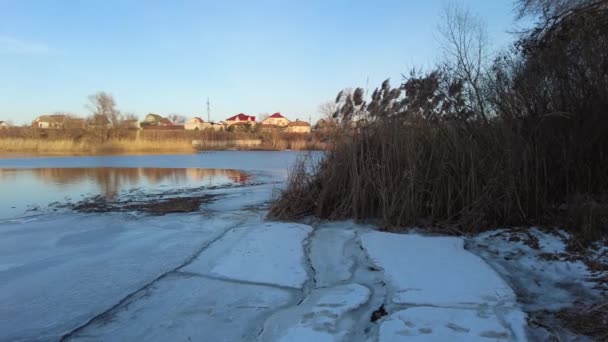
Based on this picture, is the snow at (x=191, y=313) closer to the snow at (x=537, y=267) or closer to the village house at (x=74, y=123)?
the snow at (x=537, y=267)

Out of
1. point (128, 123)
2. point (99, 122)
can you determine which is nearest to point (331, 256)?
point (99, 122)

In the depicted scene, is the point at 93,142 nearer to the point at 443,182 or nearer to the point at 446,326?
the point at 443,182

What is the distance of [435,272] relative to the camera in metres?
4.48

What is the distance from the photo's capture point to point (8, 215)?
A: 8961mm

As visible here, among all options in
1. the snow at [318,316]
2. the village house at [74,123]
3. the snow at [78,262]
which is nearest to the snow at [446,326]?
the snow at [318,316]

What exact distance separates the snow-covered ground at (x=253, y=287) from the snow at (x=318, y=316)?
0.04 feet

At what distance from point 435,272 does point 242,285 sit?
69.6 inches

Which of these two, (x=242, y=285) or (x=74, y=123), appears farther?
(x=74, y=123)

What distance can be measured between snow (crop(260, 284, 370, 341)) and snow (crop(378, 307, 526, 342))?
336mm

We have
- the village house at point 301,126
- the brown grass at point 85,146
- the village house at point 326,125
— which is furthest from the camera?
the brown grass at point 85,146

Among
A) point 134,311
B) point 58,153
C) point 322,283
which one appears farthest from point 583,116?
point 58,153

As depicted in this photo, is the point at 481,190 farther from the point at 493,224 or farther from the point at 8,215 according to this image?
the point at 8,215

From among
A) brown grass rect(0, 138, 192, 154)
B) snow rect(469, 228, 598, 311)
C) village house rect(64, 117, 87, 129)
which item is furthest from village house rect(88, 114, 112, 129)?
snow rect(469, 228, 598, 311)

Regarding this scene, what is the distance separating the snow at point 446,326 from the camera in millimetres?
3055
